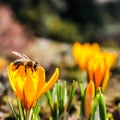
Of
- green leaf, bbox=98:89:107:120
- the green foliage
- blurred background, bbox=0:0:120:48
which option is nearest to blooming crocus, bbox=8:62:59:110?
green leaf, bbox=98:89:107:120

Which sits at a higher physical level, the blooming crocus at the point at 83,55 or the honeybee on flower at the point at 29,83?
the blooming crocus at the point at 83,55

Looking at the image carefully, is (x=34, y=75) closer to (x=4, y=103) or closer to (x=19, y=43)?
(x=4, y=103)

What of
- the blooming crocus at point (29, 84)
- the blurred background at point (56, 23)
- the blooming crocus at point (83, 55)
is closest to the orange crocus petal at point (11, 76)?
the blooming crocus at point (29, 84)

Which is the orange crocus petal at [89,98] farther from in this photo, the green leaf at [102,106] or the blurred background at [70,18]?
the blurred background at [70,18]

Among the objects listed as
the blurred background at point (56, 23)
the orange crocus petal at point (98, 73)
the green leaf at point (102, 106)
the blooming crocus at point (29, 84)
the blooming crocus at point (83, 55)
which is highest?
the blurred background at point (56, 23)

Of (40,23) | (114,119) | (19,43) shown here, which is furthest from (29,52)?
(114,119)

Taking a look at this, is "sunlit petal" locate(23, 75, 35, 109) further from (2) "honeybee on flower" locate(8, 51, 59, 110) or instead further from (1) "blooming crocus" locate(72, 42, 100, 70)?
(1) "blooming crocus" locate(72, 42, 100, 70)

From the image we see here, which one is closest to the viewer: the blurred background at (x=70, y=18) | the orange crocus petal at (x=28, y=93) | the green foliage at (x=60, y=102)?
the orange crocus petal at (x=28, y=93)

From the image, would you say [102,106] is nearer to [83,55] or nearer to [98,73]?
[98,73]
